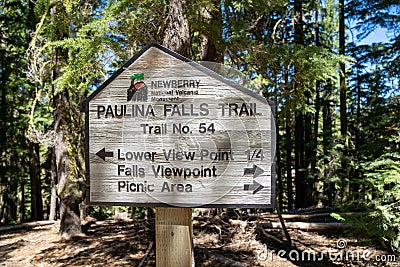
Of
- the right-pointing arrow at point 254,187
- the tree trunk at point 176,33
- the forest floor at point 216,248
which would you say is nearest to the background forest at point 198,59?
the tree trunk at point 176,33

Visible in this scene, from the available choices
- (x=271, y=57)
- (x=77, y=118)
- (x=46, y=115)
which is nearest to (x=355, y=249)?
(x=271, y=57)

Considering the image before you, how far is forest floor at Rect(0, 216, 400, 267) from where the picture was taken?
579 cm

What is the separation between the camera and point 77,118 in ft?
26.7

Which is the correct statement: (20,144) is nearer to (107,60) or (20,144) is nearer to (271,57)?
(107,60)

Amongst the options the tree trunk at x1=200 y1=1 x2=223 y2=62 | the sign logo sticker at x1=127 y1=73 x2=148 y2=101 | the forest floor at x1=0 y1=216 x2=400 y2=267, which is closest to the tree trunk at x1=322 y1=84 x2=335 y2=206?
the forest floor at x1=0 y1=216 x2=400 y2=267

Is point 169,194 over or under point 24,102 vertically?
under

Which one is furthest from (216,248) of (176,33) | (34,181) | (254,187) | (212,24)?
(34,181)

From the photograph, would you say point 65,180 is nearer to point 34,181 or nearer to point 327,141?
point 34,181

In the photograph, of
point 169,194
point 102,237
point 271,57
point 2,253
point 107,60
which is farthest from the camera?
point 102,237

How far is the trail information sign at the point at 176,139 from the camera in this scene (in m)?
2.11

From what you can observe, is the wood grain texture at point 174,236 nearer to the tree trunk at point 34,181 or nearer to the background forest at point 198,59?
the background forest at point 198,59

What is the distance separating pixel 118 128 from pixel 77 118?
20.8 feet

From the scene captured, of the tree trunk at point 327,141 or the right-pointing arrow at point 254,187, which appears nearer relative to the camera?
the right-pointing arrow at point 254,187

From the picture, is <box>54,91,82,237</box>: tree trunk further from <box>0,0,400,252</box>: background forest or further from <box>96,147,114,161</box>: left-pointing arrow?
<box>96,147,114,161</box>: left-pointing arrow
